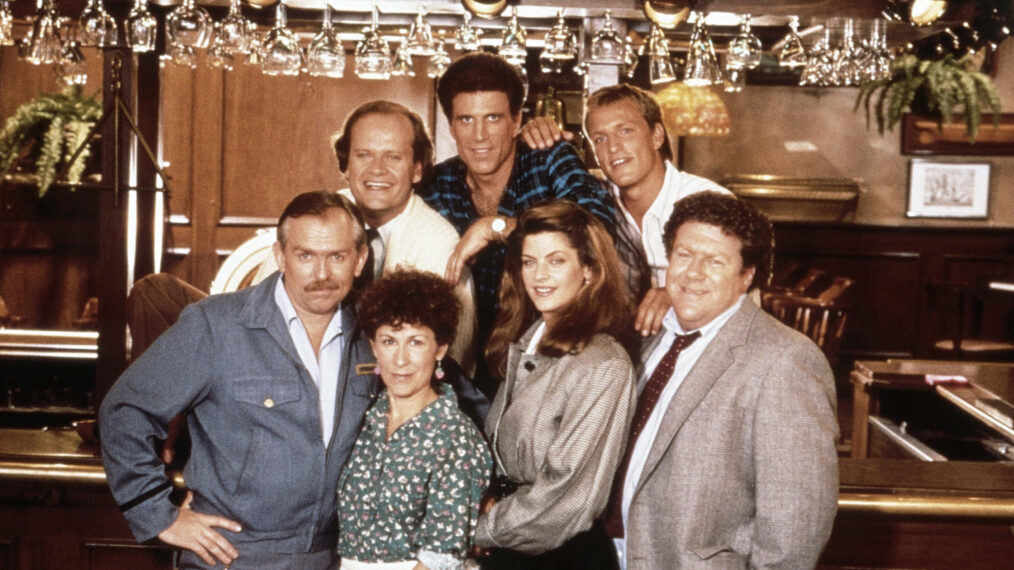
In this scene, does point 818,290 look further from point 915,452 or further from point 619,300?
point 619,300

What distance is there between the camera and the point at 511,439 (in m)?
2.30

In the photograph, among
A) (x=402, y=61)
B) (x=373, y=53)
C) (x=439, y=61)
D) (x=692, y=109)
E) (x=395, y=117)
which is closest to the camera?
(x=395, y=117)

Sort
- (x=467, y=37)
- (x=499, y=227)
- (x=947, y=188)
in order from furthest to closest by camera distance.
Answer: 1. (x=947, y=188)
2. (x=467, y=37)
3. (x=499, y=227)

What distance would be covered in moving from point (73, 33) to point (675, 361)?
2259 millimetres

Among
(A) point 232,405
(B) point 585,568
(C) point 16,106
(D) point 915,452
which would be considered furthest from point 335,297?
(C) point 16,106

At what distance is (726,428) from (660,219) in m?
1.17

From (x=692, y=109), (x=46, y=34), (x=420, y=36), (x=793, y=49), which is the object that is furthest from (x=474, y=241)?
(x=692, y=109)

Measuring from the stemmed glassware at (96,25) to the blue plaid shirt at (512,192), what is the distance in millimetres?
1124

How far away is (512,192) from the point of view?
9.96ft

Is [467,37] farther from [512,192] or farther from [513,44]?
[512,192]

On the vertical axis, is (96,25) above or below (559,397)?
above

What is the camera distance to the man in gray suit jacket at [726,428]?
1.97 m

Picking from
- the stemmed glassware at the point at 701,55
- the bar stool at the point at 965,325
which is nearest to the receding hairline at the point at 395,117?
the stemmed glassware at the point at 701,55

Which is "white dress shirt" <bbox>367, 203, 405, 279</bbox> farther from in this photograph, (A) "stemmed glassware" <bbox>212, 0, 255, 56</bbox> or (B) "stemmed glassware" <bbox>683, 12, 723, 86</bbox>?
(B) "stemmed glassware" <bbox>683, 12, 723, 86</bbox>
